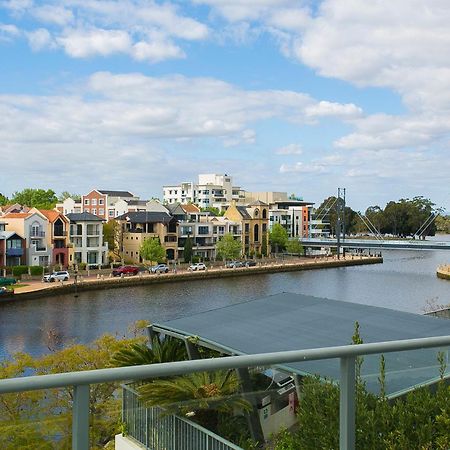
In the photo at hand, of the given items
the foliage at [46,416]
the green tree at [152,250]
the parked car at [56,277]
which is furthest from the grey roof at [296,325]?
the green tree at [152,250]

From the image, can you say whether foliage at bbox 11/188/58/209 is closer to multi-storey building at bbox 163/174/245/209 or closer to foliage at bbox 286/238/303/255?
multi-storey building at bbox 163/174/245/209

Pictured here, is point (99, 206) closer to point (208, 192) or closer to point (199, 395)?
point (208, 192)

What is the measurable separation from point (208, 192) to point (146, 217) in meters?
29.3

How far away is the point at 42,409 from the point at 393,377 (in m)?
0.97

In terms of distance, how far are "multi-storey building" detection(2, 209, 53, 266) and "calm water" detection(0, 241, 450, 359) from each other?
613 cm

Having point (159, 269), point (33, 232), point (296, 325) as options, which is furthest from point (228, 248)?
point (296, 325)

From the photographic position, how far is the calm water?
18422 mm

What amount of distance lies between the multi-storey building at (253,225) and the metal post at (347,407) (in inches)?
1696

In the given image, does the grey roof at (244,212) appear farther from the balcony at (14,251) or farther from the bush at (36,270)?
the balcony at (14,251)

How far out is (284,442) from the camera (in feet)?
5.83

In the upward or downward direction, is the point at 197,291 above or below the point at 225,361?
below

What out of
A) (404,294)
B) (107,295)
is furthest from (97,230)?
(404,294)

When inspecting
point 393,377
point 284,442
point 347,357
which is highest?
point 347,357

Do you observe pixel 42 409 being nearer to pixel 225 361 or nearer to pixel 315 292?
pixel 225 361
